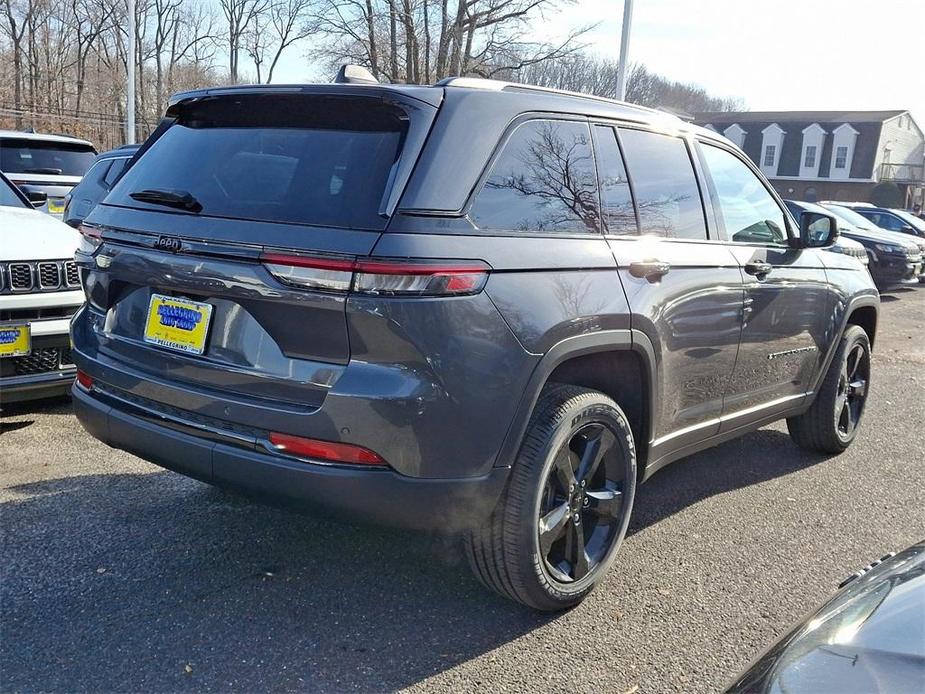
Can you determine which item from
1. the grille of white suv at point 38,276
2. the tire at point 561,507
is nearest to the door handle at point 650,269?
the tire at point 561,507

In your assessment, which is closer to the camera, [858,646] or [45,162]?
[858,646]

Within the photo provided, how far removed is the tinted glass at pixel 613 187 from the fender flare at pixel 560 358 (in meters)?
0.44

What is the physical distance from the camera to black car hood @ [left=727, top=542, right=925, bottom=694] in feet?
4.87

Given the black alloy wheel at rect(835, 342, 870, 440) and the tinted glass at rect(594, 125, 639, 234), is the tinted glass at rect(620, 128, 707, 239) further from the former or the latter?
the black alloy wheel at rect(835, 342, 870, 440)

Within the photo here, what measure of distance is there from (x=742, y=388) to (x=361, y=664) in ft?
7.71

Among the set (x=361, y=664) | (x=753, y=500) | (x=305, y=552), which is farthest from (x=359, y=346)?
(x=753, y=500)

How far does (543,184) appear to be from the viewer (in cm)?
297

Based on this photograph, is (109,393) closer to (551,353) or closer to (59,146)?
(551,353)

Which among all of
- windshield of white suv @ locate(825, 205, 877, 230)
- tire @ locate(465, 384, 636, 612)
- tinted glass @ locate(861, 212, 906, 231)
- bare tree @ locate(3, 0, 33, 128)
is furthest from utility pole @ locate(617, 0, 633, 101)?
bare tree @ locate(3, 0, 33, 128)

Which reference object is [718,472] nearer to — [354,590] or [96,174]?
[354,590]

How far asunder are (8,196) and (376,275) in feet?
16.5

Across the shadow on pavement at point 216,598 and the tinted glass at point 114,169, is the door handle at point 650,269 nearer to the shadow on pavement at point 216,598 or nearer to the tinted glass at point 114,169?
the shadow on pavement at point 216,598

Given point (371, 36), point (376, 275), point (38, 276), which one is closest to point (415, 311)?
point (376, 275)

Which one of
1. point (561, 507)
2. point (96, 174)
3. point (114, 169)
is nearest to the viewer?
point (561, 507)
